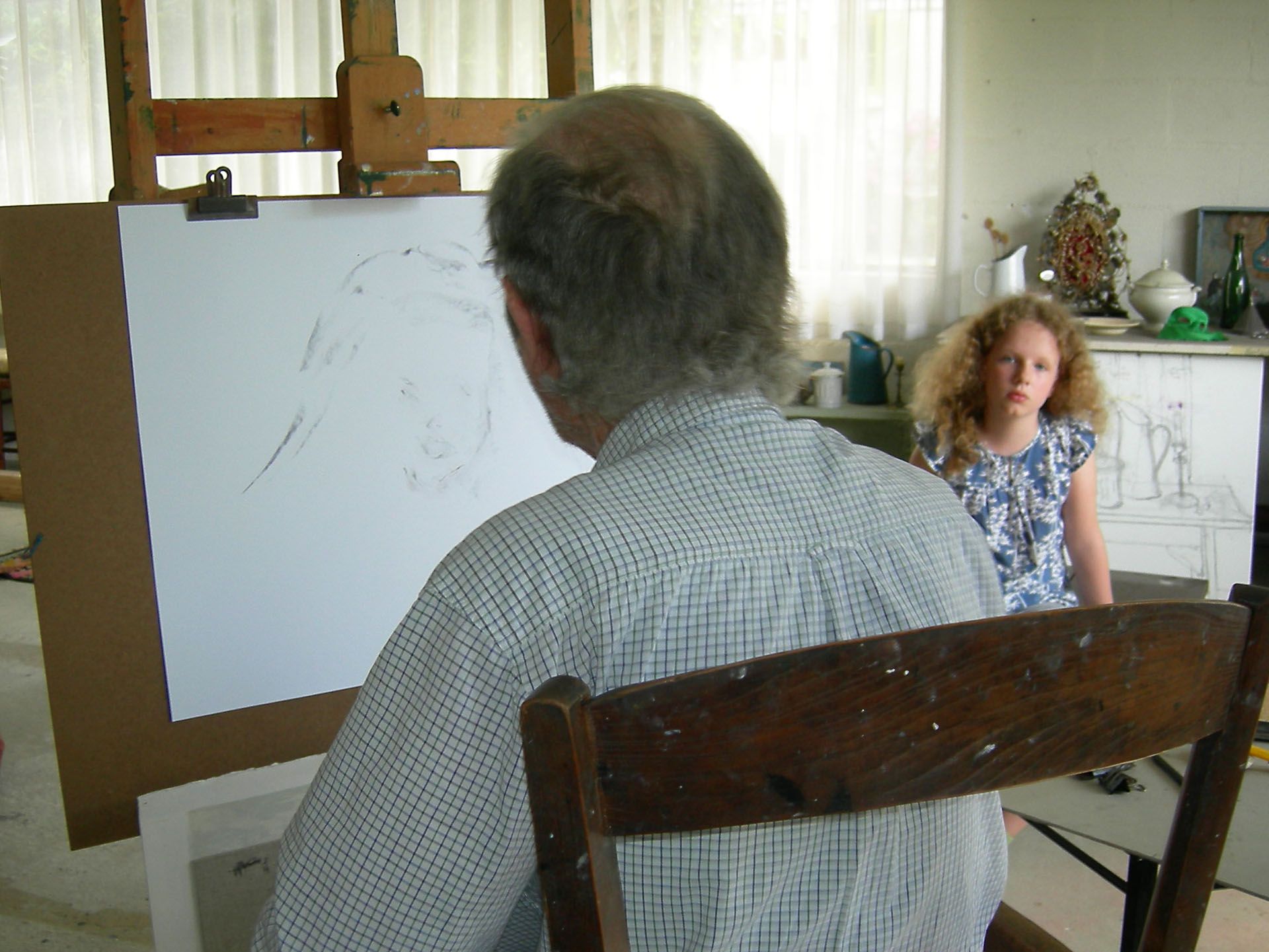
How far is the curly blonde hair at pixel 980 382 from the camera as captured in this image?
213cm

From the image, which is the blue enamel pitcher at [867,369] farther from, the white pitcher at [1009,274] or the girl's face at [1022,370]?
the girl's face at [1022,370]

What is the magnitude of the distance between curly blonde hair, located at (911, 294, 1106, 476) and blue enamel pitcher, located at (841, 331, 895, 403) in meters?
1.49

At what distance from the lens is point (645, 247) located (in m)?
0.78

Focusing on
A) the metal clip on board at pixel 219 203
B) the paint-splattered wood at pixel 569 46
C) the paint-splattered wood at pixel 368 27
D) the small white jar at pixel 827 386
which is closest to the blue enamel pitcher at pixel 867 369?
the small white jar at pixel 827 386

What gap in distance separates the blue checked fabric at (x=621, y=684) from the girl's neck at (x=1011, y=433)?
1446 millimetres

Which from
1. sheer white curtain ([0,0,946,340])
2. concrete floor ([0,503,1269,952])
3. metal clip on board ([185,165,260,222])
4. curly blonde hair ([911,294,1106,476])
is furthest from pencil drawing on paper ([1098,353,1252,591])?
metal clip on board ([185,165,260,222])

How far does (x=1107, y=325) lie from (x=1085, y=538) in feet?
4.34

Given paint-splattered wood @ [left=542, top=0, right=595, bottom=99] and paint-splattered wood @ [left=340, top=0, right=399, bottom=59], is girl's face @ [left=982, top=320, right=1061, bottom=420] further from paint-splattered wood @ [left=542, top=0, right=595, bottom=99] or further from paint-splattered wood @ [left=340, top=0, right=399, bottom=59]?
paint-splattered wood @ [left=340, top=0, right=399, bottom=59]

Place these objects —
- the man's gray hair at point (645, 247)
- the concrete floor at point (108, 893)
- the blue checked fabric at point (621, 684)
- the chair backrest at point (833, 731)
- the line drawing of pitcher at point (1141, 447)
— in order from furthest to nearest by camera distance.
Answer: the line drawing of pitcher at point (1141, 447) → the concrete floor at point (108, 893) → the man's gray hair at point (645, 247) → the blue checked fabric at point (621, 684) → the chair backrest at point (833, 731)

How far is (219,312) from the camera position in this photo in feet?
4.46

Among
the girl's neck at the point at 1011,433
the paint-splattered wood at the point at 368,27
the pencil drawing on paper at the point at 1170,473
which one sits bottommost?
the pencil drawing on paper at the point at 1170,473

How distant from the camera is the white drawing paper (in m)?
1.34

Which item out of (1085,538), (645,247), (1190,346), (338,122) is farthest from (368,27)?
(1190,346)

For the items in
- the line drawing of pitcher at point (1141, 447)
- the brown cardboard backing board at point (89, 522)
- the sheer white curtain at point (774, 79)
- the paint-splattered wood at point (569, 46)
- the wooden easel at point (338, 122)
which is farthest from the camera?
the sheer white curtain at point (774, 79)
